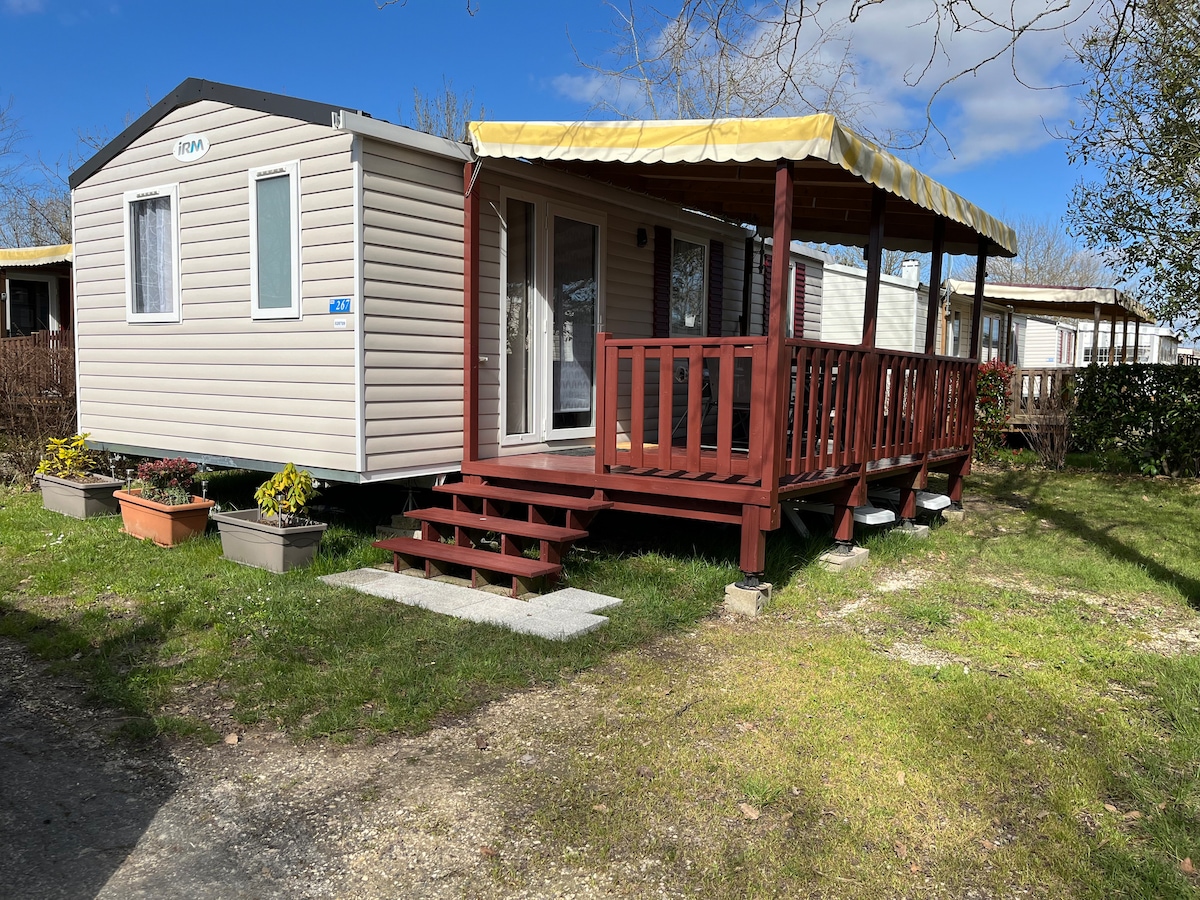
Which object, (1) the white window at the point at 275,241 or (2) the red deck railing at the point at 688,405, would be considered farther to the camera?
(1) the white window at the point at 275,241

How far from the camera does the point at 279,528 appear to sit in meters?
5.57

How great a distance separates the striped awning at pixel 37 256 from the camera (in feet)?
43.7

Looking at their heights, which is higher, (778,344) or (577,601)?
(778,344)

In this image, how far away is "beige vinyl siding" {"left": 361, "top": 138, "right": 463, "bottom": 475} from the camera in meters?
5.68

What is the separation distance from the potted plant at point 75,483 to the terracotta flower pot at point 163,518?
0.94 m

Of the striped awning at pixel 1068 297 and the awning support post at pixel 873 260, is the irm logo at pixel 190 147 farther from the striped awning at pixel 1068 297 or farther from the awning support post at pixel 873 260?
the striped awning at pixel 1068 297

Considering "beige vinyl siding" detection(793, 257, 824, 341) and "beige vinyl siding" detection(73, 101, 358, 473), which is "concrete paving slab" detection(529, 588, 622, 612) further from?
"beige vinyl siding" detection(793, 257, 824, 341)

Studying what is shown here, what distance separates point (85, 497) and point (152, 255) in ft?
6.90

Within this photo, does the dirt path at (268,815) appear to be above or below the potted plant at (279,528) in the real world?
below

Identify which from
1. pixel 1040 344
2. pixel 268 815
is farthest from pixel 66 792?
pixel 1040 344

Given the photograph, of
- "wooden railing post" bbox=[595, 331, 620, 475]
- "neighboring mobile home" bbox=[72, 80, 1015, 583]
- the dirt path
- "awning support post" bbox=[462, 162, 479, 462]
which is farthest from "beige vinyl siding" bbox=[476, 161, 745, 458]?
the dirt path

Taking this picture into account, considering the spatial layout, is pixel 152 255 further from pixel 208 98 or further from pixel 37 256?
pixel 37 256

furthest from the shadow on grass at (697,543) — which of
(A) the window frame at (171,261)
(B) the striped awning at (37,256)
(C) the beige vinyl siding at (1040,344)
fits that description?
(C) the beige vinyl siding at (1040,344)

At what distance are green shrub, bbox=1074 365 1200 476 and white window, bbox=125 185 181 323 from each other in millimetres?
11143
